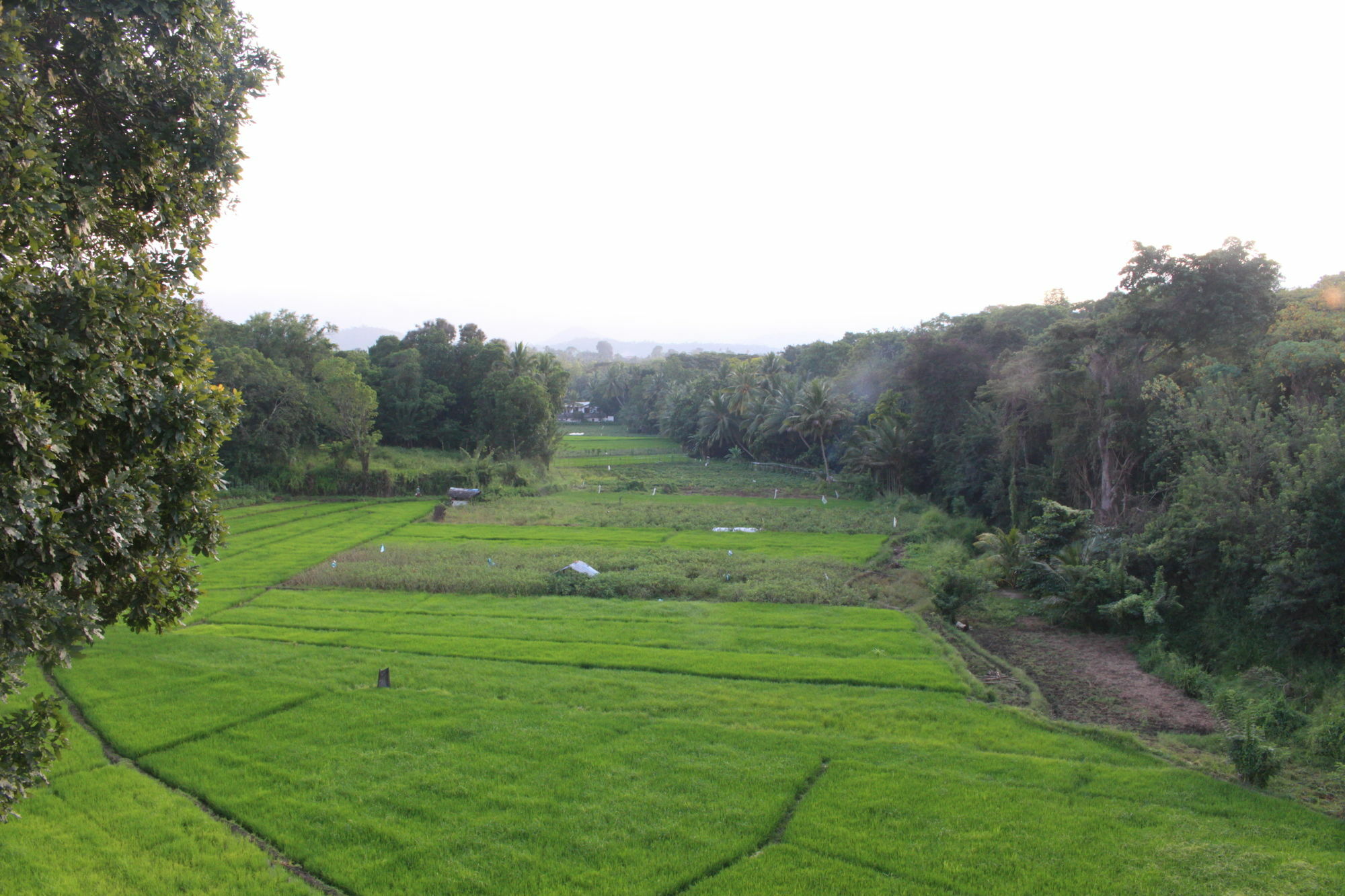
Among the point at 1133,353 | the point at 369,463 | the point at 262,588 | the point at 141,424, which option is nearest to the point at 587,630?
the point at 262,588

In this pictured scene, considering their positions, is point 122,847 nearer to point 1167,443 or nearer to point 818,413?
point 1167,443

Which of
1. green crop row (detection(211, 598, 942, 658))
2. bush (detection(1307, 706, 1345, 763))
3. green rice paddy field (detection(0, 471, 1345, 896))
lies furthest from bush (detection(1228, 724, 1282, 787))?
green crop row (detection(211, 598, 942, 658))

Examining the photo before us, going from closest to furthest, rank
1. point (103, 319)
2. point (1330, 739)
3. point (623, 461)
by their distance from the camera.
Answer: point (103, 319) → point (1330, 739) → point (623, 461)

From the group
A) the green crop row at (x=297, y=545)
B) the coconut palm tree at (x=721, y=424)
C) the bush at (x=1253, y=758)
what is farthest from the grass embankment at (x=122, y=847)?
the coconut palm tree at (x=721, y=424)

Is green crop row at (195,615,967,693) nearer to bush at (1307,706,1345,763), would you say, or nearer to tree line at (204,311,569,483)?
bush at (1307,706,1345,763)

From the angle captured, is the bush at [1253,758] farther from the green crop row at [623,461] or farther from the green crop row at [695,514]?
the green crop row at [623,461]

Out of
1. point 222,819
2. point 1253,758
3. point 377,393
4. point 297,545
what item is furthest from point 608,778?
point 377,393
